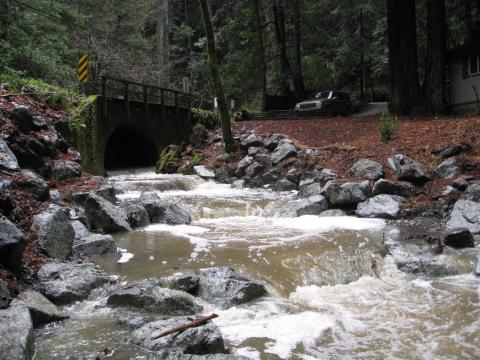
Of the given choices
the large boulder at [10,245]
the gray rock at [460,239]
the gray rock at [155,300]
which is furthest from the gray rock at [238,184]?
the large boulder at [10,245]

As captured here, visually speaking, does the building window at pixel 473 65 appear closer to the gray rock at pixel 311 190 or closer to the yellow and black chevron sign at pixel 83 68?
the gray rock at pixel 311 190

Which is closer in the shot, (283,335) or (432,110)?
(283,335)

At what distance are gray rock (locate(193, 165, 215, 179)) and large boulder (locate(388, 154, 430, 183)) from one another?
7.45m

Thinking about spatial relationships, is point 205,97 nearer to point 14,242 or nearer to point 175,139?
point 175,139

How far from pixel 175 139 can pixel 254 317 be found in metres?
17.5

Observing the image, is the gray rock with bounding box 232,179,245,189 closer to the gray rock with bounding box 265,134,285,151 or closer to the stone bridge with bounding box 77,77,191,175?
the gray rock with bounding box 265,134,285,151

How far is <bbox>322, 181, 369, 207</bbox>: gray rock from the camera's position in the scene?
10.9m

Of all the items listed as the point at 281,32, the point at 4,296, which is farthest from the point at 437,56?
the point at 4,296

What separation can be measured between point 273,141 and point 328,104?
903 centimetres

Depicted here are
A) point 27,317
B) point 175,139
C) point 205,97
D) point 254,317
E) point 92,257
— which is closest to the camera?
point 27,317

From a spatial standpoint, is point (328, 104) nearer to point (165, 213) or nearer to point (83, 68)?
point (83, 68)

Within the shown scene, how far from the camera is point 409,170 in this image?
1123 centimetres

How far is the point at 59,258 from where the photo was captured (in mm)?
6648

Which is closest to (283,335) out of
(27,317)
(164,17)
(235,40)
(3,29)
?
(27,317)
